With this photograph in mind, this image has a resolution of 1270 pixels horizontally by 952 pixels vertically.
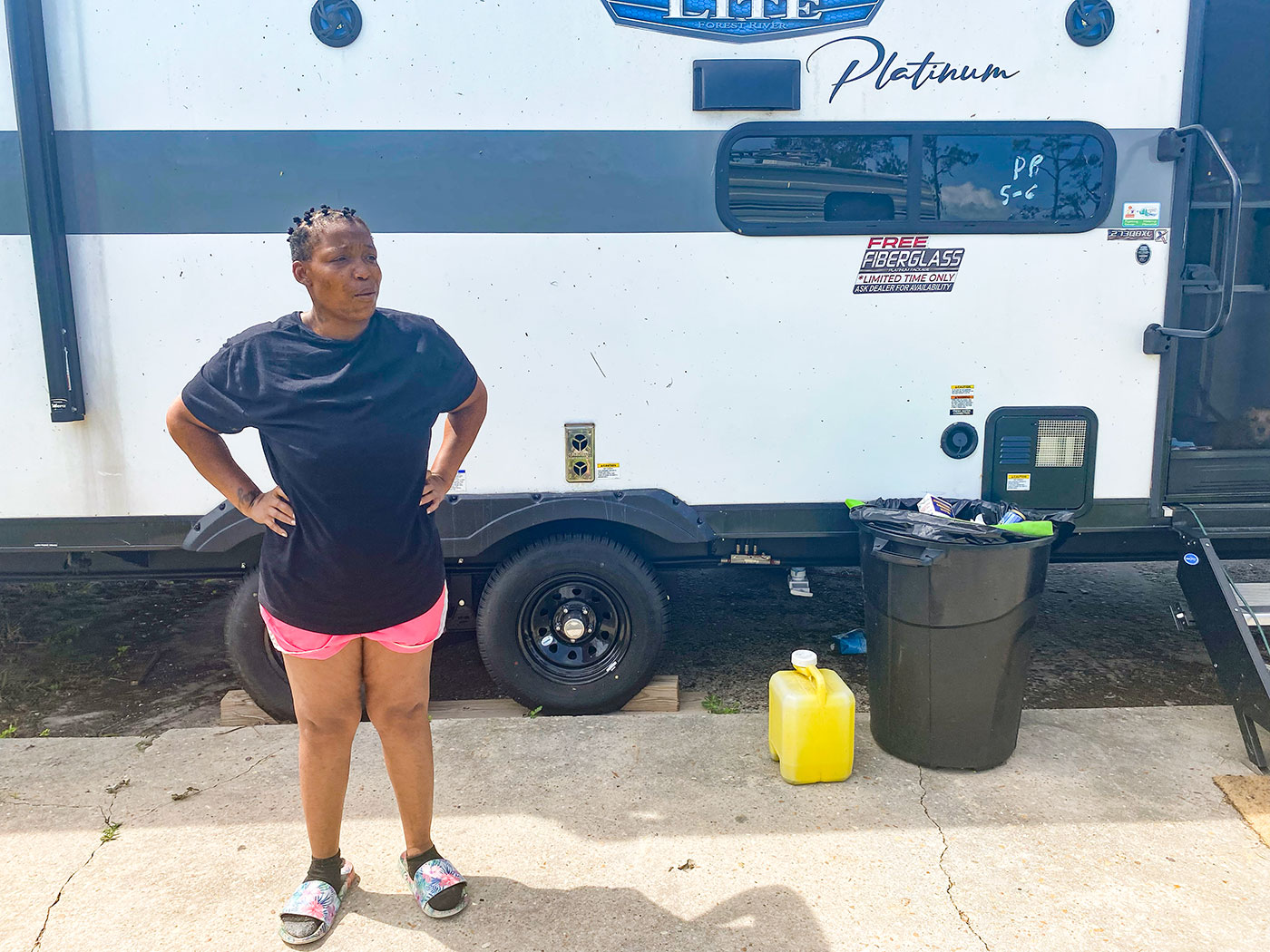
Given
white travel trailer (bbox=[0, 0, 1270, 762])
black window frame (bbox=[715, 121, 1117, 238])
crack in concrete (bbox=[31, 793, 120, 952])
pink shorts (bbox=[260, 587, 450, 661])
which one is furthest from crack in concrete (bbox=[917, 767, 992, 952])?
crack in concrete (bbox=[31, 793, 120, 952])

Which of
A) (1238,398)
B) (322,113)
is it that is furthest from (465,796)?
(1238,398)

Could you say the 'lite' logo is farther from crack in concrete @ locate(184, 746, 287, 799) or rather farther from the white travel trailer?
crack in concrete @ locate(184, 746, 287, 799)

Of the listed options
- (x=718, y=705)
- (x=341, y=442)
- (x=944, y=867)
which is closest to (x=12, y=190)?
(x=341, y=442)

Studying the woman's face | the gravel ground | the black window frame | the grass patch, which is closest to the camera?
the woman's face

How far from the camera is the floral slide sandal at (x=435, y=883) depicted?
259 cm

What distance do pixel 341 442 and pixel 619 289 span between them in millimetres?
1660

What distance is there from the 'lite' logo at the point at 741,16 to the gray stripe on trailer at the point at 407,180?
0.38 metres

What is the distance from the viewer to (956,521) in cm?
334

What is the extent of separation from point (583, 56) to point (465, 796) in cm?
272

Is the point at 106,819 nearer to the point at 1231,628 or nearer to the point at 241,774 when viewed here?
the point at 241,774

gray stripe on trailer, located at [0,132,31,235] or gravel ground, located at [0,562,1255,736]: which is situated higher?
gray stripe on trailer, located at [0,132,31,235]

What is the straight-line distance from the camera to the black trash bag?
3.23m

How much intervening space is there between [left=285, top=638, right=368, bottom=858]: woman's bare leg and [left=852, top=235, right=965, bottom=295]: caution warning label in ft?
7.80

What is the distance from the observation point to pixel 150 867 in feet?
9.28
